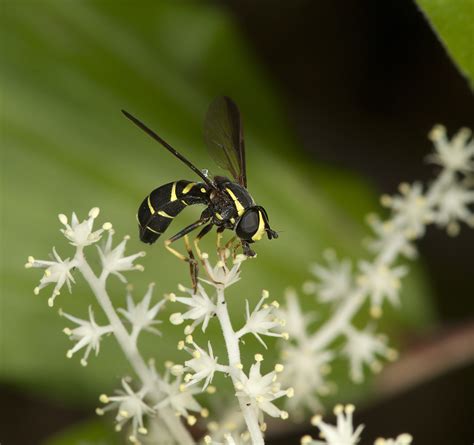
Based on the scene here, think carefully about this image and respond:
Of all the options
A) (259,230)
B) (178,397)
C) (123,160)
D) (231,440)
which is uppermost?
(123,160)

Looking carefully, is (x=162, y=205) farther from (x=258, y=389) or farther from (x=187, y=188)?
(x=258, y=389)

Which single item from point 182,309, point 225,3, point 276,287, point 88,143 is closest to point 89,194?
point 88,143

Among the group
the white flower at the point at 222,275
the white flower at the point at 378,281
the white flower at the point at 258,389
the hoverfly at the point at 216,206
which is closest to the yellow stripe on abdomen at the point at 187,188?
the hoverfly at the point at 216,206

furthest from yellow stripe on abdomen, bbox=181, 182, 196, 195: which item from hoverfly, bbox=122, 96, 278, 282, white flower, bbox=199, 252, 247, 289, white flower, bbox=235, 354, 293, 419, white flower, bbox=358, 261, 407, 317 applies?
white flower, bbox=358, 261, 407, 317

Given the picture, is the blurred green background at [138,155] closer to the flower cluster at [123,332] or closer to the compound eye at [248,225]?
the flower cluster at [123,332]

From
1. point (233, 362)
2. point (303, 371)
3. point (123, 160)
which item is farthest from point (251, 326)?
point (123, 160)

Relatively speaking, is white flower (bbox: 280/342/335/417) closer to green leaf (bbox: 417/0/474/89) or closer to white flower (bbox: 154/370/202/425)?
white flower (bbox: 154/370/202/425)
